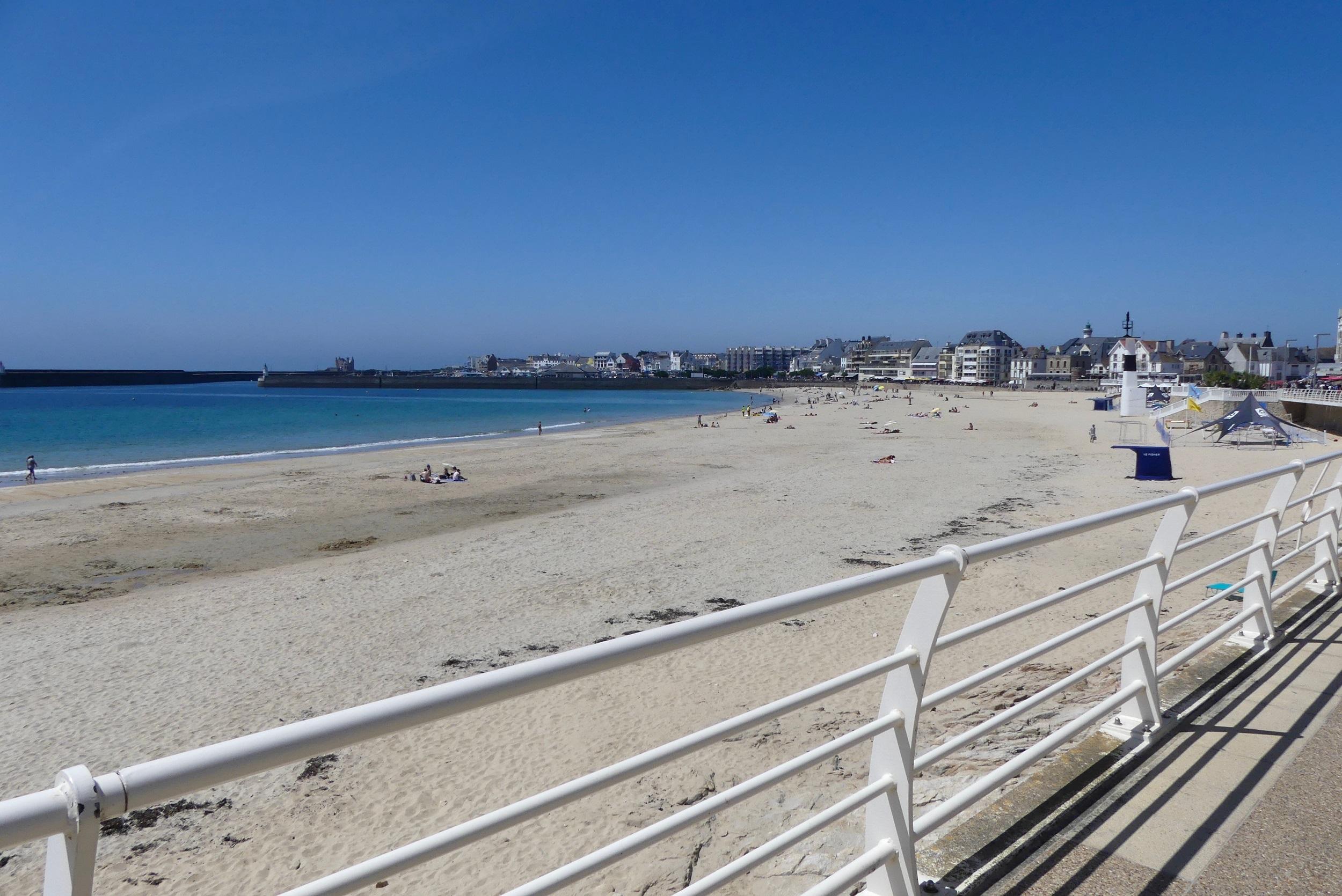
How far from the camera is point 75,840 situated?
964 millimetres

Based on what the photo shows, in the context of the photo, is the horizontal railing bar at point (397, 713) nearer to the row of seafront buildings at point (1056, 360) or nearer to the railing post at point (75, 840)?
the railing post at point (75, 840)

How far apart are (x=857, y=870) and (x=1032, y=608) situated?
103cm

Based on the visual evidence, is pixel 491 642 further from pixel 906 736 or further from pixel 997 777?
pixel 906 736

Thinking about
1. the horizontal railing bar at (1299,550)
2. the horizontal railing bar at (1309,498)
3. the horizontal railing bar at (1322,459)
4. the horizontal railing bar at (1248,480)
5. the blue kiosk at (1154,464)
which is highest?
the horizontal railing bar at (1248,480)

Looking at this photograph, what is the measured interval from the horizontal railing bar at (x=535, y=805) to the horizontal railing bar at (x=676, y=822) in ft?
0.33

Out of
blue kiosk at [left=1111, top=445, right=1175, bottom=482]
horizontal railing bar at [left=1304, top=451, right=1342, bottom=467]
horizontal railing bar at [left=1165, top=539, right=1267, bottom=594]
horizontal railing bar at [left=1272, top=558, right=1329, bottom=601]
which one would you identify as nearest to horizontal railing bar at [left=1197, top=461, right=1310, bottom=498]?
horizontal railing bar at [left=1304, top=451, right=1342, bottom=467]

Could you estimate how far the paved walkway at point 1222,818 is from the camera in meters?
2.30

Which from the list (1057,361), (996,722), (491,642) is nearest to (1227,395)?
(491,642)

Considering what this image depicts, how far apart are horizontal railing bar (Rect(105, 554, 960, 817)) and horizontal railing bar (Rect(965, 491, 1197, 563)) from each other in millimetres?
703

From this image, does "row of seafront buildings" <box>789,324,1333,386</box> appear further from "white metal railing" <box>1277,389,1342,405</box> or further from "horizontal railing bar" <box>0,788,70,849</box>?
"horizontal railing bar" <box>0,788,70,849</box>

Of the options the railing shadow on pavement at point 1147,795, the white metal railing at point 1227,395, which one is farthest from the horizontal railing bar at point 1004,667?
the white metal railing at point 1227,395

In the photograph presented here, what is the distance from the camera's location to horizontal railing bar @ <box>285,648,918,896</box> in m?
1.19

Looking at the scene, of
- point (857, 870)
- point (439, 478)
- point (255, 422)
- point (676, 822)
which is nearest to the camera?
point (676, 822)

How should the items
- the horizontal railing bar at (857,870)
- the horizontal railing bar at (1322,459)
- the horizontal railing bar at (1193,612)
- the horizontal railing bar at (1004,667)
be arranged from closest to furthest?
1. the horizontal railing bar at (857,870)
2. the horizontal railing bar at (1004,667)
3. the horizontal railing bar at (1193,612)
4. the horizontal railing bar at (1322,459)
